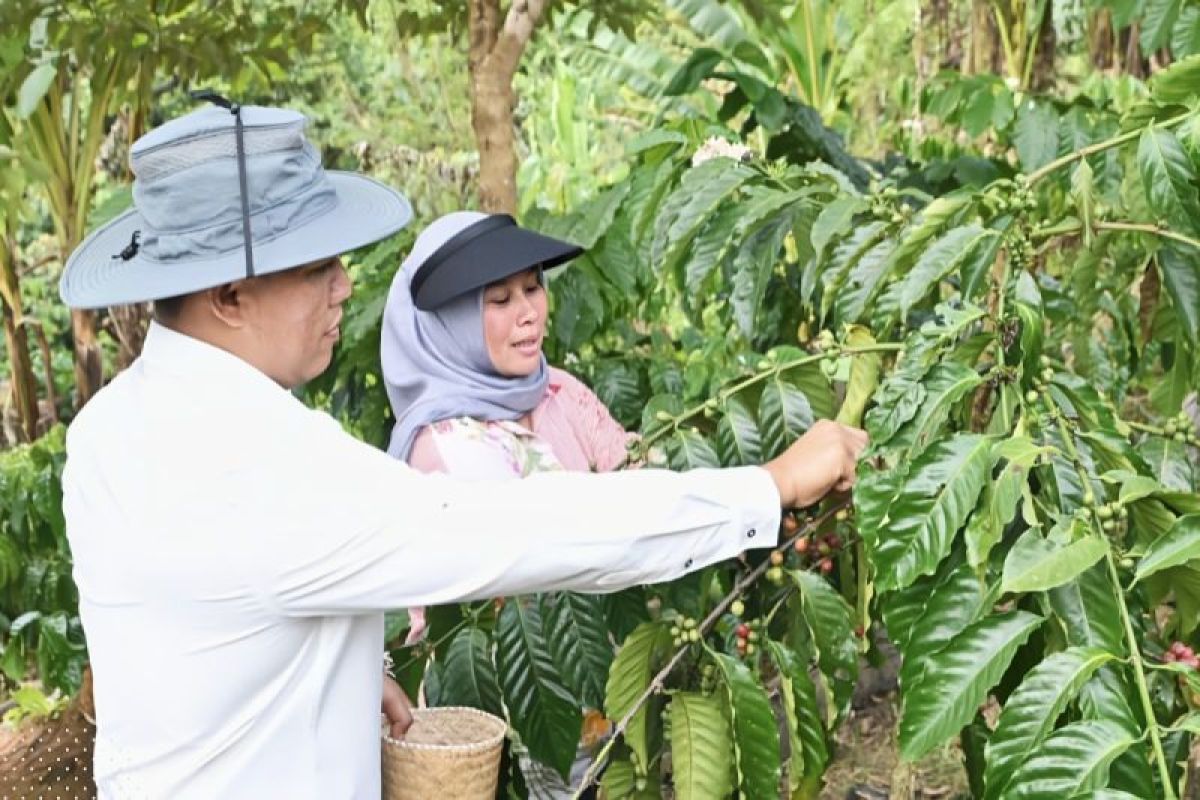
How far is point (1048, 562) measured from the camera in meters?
1.04

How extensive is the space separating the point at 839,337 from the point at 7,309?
13.8 feet

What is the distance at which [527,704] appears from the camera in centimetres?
165

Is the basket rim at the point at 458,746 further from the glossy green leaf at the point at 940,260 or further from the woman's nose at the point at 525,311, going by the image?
the woman's nose at the point at 525,311

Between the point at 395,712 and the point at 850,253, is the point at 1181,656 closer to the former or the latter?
the point at 850,253

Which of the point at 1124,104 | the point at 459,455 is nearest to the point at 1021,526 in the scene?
the point at 459,455

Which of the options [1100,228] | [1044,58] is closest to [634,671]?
[1100,228]

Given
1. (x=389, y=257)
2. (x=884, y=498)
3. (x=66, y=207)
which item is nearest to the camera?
(x=884, y=498)

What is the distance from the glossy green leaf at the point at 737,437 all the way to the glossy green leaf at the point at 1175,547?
556 mm

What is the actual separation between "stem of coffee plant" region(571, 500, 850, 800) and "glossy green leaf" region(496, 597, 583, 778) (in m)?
0.19

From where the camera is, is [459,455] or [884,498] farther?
[459,455]

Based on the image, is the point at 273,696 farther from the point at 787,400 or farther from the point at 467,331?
the point at 467,331

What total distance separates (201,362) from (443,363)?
3.36 ft

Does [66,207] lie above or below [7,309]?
above

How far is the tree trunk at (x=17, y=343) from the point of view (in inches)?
195
